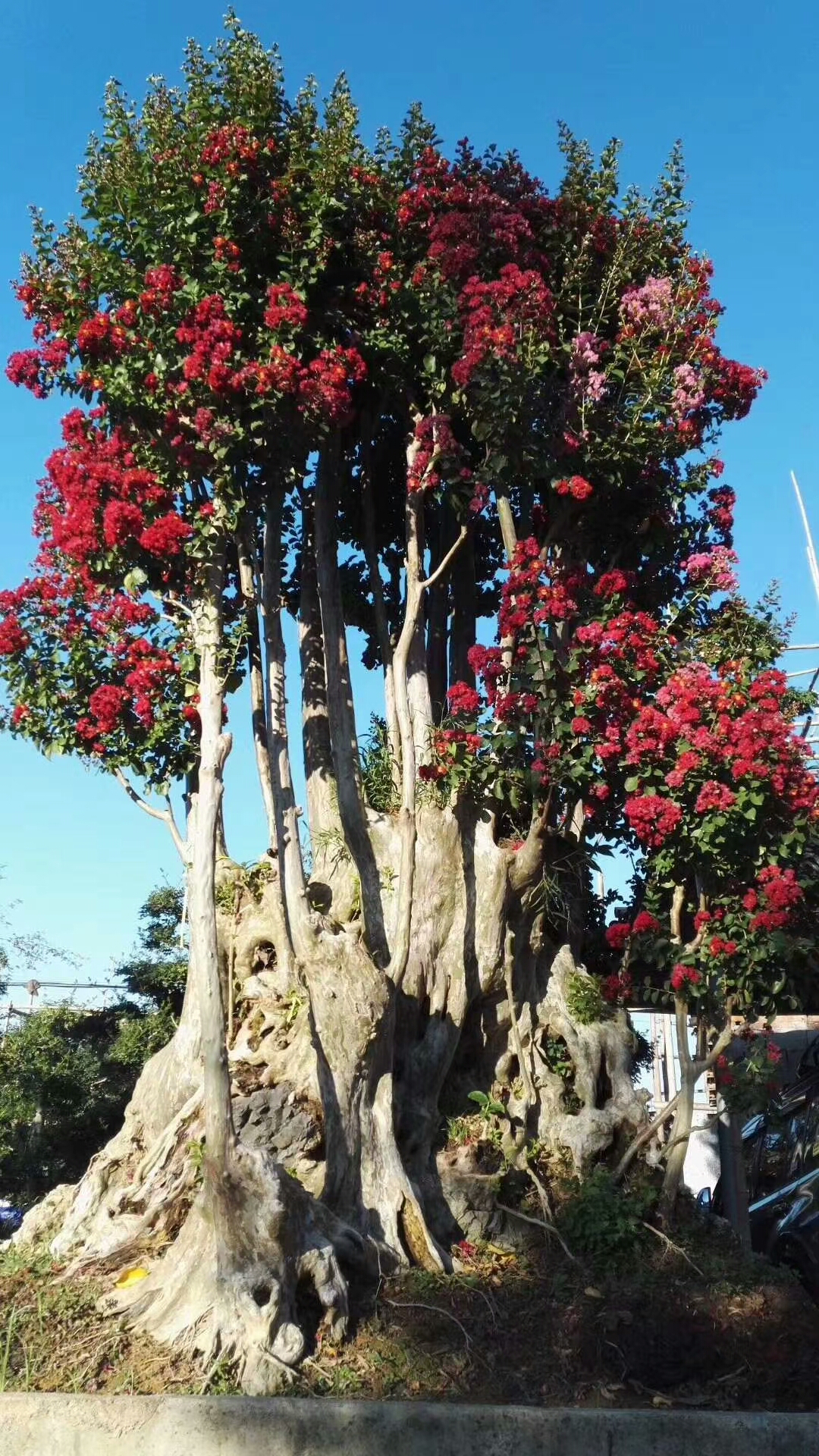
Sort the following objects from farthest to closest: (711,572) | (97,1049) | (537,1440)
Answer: (97,1049), (711,572), (537,1440)

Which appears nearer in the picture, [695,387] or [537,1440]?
[537,1440]

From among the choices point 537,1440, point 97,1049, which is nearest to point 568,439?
point 537,1440

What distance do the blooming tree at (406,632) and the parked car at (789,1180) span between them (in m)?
1.04

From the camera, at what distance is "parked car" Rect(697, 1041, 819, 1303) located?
7.99 meters

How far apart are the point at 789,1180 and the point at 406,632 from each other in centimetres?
572

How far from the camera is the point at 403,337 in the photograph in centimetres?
888

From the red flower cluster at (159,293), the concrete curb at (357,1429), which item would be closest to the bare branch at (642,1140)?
the concrete curb at (357,1429)

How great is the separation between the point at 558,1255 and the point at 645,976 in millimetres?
2718

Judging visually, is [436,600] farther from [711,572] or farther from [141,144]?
[141,144]

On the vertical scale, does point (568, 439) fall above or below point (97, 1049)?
above

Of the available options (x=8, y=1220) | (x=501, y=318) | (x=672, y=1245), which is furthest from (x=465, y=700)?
(x=8, y=1220)

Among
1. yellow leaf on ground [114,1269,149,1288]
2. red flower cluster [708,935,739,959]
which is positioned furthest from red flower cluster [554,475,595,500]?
yellow leaf on ground [114,1269,149,1288]

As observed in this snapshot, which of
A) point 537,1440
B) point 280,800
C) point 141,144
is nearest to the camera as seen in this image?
point 537,1440

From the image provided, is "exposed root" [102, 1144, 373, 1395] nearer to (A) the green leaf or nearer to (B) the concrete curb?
(B) the concrete curb
